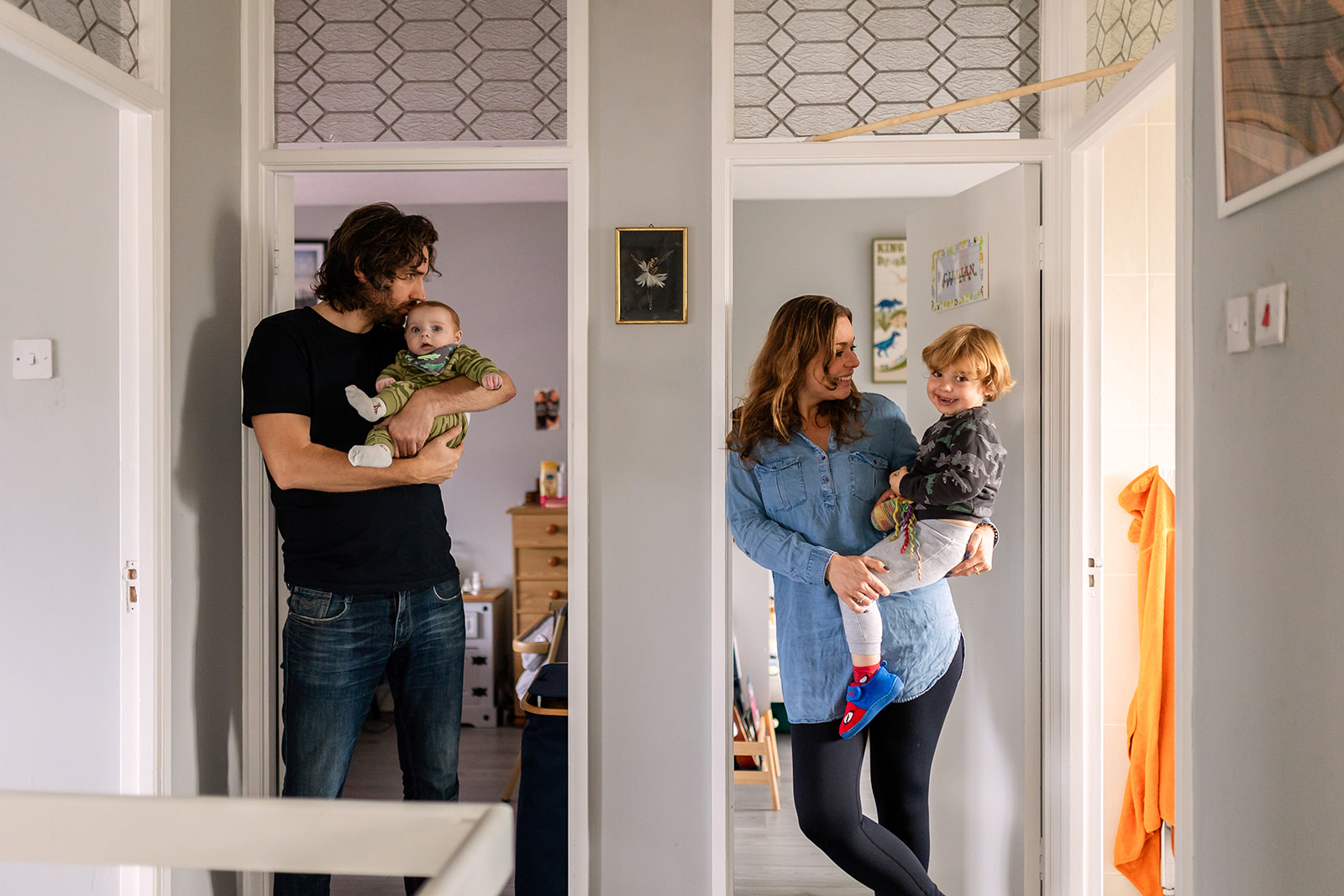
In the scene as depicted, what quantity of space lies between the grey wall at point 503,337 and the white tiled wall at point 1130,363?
283cm

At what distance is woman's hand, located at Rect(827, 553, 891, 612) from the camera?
1694 mm

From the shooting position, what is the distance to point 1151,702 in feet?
7.22

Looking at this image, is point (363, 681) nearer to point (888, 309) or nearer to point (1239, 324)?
point (1239, 324)

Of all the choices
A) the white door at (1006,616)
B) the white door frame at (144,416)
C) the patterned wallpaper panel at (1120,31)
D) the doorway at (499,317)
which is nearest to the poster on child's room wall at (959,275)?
the white door at (1006,616)

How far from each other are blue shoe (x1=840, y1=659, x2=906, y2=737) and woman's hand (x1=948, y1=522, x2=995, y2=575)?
0.27 m

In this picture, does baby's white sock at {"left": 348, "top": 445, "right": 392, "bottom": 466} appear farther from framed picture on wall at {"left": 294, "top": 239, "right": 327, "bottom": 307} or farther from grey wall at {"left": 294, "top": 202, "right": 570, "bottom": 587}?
framed picture on wall at {"left": 294, "top": 239, "right": 327, "bottom": 307}

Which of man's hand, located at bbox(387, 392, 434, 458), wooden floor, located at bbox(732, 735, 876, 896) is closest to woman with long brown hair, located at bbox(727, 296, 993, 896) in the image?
wooden floor, located at bbox(732, 735, 876, 896)

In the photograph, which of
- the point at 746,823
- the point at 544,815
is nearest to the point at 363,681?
the point at 544,815

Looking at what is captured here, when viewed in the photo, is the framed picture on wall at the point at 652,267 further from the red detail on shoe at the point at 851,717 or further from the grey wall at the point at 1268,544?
the grey wall at the point at 1268,544

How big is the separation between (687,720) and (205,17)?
2.00m

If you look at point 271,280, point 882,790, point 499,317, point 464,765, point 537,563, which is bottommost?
point 464,765

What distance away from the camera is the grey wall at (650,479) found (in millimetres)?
2059

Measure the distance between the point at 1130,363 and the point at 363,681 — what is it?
2.17 metres

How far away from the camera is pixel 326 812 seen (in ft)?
1.62
